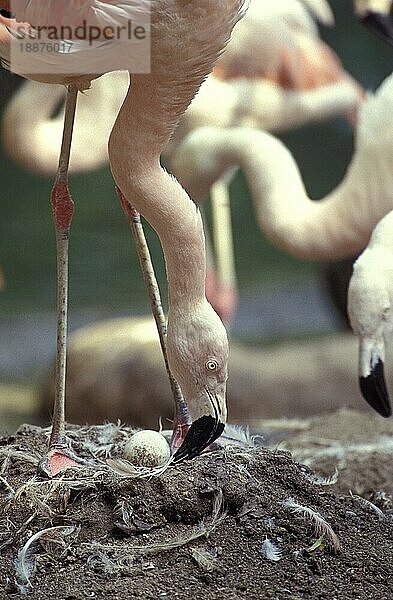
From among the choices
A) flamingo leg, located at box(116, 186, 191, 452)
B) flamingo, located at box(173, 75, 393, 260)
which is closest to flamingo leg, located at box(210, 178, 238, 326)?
flamingo, located at box(173, 75, 393, 260)

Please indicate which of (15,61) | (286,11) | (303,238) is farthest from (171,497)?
(286,11)

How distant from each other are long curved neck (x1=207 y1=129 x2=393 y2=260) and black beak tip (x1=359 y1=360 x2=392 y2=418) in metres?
1.50

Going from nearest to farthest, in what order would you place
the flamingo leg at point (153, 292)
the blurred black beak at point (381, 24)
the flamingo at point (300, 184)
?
the flamingo leg at point (153, 292)
the flamingo at point (300, 184)
the blurred black beak at point (381, 24)

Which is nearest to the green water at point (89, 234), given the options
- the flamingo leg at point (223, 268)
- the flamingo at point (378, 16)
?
the flamingo leg at point (223, 268)

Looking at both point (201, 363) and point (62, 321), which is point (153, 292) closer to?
point (62, 321)

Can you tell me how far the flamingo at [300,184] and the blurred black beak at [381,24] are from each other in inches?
27.0

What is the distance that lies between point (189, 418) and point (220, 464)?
0.30m

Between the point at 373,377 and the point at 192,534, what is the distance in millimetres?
1074

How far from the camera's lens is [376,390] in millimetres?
3299

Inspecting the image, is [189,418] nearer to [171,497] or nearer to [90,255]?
[171,497]

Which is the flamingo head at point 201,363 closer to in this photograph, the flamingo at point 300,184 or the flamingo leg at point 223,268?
the flamingo at point 300,184

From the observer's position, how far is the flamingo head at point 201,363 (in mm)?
2605

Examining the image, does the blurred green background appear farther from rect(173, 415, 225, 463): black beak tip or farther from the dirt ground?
rect(173, 415, 225, 463): black beak tip

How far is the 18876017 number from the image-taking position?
2.54 m
